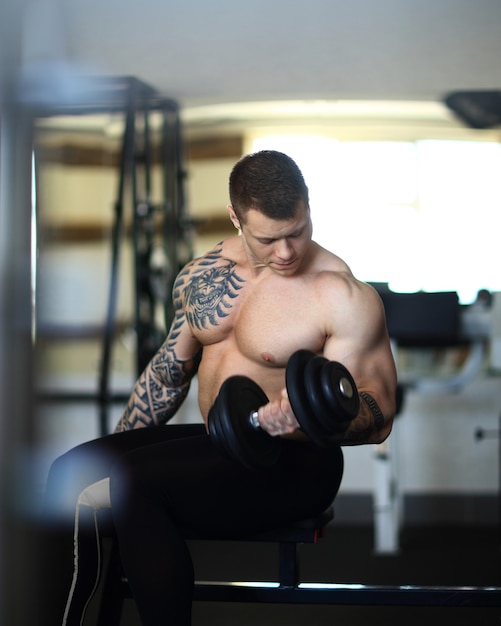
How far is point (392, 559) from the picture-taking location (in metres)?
2.93

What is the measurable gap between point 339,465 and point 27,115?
111 cm

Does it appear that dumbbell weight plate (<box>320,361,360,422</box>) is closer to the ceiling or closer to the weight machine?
the weight machine

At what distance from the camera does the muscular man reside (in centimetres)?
132

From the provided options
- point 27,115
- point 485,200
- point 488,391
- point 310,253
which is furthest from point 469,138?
point 27,115

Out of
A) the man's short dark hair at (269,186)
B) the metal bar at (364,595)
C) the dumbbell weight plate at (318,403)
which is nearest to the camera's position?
the dumbbell weight plate at (318,403)

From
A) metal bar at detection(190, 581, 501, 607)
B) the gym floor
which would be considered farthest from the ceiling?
metal bar at detection(190, 581, 501, 607)

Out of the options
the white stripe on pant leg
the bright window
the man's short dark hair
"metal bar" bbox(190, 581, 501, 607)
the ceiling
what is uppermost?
the ceiling

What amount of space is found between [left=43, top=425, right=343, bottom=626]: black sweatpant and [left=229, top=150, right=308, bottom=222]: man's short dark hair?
435mm

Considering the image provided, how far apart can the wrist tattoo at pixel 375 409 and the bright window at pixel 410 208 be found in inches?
88.9

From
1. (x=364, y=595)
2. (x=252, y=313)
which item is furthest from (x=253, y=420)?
(x=364, y=595)

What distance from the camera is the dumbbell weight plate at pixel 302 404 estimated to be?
1.16 meters

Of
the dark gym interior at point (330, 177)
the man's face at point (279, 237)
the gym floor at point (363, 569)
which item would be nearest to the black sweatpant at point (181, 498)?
the man's face at point (279, 237)

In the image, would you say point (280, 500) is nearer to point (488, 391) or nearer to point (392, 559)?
point (392, 559)

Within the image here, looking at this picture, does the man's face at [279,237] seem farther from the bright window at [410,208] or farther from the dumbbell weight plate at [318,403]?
the bright window at [410,208]
